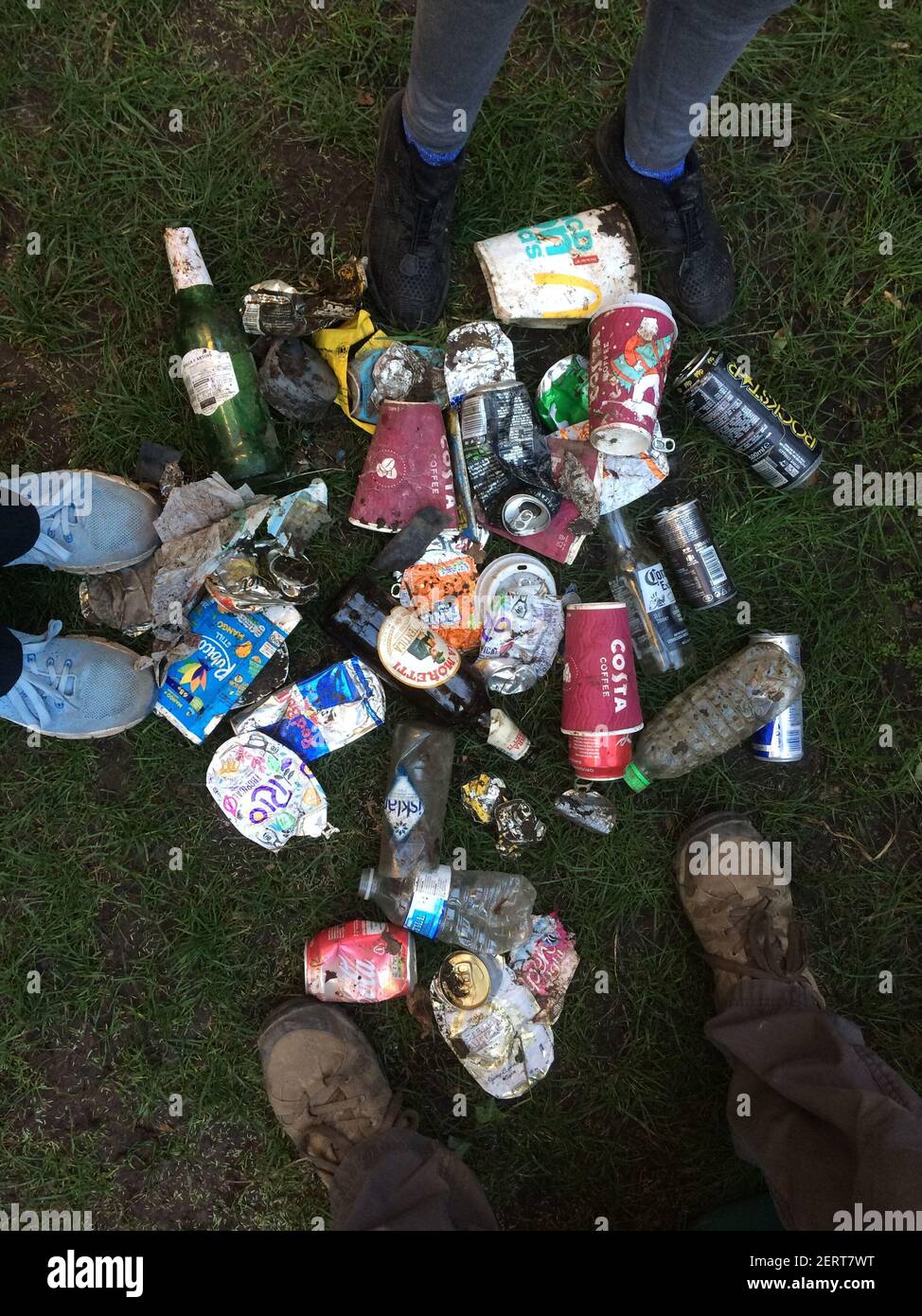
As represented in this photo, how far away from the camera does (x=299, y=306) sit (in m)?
2.33

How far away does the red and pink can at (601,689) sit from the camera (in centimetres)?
238

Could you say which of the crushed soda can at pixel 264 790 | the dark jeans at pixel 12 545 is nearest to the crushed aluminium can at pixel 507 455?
the crushed soda can at pixel 264 790

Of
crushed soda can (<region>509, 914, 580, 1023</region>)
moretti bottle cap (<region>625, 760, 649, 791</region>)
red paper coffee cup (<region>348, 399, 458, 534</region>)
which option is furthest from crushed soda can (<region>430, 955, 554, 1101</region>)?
red paper coffee cup (<region>348, 399, 458, 534</region>)

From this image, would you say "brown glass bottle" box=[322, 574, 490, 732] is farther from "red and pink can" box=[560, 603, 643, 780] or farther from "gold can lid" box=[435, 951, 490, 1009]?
"gold can lid" box=[435, 951, 490, 1009]

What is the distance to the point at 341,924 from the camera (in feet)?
8.38

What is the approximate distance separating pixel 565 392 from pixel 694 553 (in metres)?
0.63

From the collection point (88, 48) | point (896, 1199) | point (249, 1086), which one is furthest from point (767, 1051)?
point (88, 48)

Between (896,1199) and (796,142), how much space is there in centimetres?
298

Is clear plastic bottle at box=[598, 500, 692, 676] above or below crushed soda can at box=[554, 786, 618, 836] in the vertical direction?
above

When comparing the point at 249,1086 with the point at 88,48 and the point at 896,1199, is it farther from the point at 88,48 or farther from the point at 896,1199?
the point at 88,48

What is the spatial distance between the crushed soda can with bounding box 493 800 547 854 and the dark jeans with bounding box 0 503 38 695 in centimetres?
142

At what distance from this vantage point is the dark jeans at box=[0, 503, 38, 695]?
2055 millimetres

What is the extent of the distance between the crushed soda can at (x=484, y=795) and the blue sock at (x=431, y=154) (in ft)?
5.78

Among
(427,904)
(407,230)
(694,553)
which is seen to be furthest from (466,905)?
(407,230)
